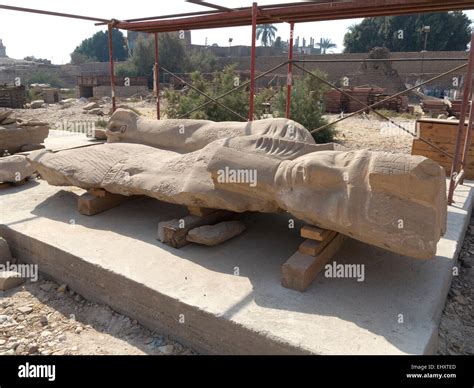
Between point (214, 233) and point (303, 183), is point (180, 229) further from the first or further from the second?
point (303, 183)

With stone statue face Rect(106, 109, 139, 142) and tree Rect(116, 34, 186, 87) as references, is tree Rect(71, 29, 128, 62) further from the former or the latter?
stone statue face Rect(106, 109, 139, 142)

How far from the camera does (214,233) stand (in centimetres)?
334

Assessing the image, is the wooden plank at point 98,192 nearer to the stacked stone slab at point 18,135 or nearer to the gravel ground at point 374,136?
the stacked stone slab at point 18,135

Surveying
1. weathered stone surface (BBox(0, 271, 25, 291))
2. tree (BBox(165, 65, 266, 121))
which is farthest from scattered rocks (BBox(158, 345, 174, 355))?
tree (BBox(165, 65, 266, 121))

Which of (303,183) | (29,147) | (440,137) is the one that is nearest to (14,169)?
(29,147)

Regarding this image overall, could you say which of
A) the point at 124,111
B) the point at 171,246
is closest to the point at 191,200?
the point at 171,246

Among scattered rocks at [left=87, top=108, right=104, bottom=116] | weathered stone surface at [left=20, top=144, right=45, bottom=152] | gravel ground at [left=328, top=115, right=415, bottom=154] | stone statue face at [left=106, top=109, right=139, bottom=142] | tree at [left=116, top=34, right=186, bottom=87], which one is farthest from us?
tree at [left=116, top=34, right=186, bottom=87]

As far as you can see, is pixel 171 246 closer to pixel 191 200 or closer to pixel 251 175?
pixel 191 200

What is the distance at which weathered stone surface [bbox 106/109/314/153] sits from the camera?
3537mm

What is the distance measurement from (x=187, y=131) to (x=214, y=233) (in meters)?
1.54

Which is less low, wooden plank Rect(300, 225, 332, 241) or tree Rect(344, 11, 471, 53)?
tree Rect(344, 11, 471, 53)

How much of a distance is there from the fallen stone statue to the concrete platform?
0.39 m

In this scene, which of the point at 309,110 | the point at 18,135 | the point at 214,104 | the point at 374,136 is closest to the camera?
the point at 18,135

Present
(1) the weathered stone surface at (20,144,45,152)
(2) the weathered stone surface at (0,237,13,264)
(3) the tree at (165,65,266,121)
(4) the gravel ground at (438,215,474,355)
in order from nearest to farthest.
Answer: (4) the gravel ground at (438,215,474,355) < (2) the weathered stone surface at (0,237,13,264) < (1) the weathered stone surface at (20,144,45,152) < (3) the tree at (165,65,266,121)
